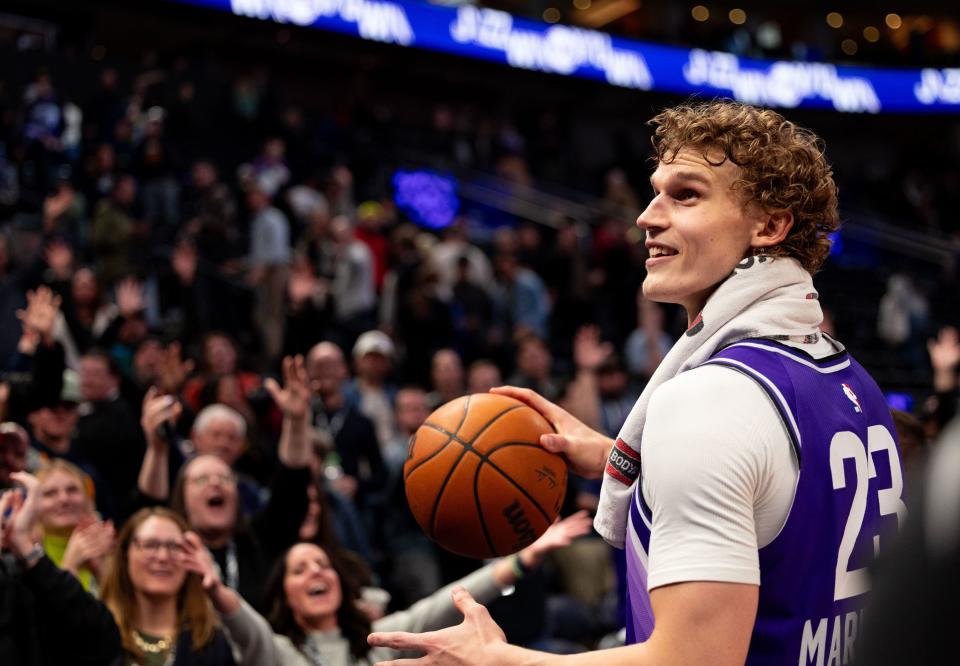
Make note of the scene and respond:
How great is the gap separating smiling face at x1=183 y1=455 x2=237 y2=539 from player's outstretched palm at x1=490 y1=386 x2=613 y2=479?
9.89 ft

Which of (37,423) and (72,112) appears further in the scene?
(72,112)

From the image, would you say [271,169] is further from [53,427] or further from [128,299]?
[53,427]

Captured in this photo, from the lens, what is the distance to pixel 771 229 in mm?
2236

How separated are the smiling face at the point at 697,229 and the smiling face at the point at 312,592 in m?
2.92

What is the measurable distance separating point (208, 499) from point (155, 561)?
0.76 metres

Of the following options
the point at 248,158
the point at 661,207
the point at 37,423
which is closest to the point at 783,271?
the point at 661,207

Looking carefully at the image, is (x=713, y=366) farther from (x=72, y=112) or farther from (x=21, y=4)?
(x=21, y=4)

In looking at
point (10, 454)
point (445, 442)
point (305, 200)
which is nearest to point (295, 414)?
point (10, 454)

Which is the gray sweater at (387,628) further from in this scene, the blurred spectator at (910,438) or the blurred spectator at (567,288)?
the blurred spectator at (567,288)

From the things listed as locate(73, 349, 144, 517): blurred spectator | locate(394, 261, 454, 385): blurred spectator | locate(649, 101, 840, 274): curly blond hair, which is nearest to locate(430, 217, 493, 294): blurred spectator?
locate(394, 261, 454, 385): blurred spectator

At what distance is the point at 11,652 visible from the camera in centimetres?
397

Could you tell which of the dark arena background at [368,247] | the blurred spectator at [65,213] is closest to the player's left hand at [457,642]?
the dark arena background at [368,247]

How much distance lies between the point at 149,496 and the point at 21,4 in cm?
1393

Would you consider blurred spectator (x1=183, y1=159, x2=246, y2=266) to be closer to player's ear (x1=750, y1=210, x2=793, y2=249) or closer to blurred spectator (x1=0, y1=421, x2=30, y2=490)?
blurred spectator (x1=0, y1=421, x2=30, y2=490)
